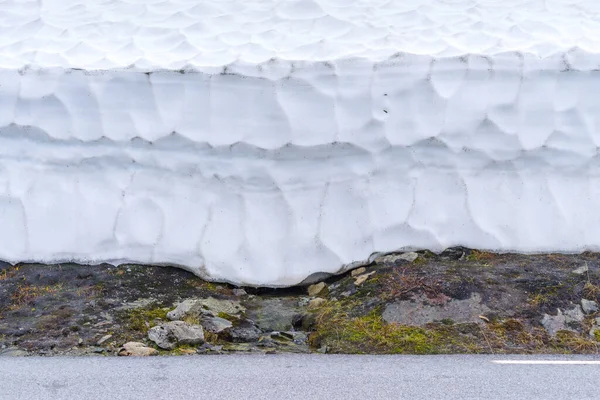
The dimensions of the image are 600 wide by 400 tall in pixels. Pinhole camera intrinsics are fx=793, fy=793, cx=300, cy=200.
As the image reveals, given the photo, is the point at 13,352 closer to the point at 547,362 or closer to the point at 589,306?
the point at 547,362

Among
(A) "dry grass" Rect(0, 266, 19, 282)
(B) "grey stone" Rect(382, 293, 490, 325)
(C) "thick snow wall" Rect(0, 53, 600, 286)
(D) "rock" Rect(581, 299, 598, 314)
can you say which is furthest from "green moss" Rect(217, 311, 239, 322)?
(D) "rock" Rect(581, 299, 598, 314)

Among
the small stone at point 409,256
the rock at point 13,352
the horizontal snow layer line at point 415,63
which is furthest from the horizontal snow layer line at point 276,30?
the rock at point 13,352

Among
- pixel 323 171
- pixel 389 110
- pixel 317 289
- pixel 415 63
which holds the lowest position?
pixel 317 289

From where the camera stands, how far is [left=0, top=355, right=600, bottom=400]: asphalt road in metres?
5.02

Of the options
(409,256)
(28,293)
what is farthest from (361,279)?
(28,293)

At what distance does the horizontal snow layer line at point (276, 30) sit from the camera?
866cm

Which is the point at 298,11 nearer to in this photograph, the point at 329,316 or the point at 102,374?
the point at 329,316

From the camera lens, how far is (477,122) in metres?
8.24

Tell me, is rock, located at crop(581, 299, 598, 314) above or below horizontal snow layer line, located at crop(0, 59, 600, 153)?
below

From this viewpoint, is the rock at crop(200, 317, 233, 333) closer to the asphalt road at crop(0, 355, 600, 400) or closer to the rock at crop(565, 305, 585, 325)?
the asphalt road at crop(0, 355, 600, 400)

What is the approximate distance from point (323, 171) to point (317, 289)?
1.23 m

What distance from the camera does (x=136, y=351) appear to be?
20.4 feet

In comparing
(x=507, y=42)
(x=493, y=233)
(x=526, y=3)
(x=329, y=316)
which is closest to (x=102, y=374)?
(x=329, y=316)

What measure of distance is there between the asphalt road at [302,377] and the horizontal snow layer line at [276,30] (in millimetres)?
3740
